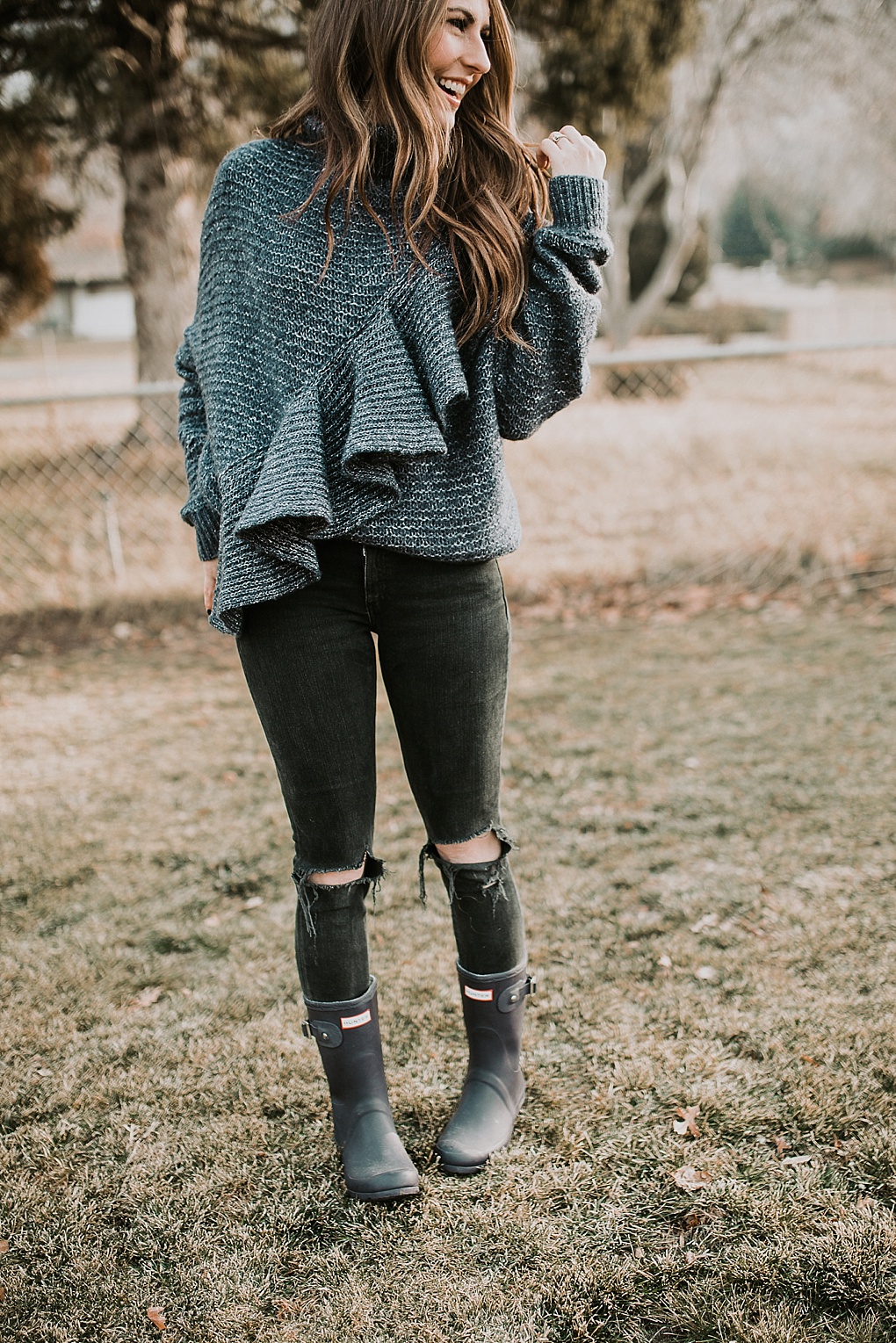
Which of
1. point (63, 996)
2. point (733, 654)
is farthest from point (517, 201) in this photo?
point (733, 654)

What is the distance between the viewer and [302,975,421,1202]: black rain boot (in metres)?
1.73

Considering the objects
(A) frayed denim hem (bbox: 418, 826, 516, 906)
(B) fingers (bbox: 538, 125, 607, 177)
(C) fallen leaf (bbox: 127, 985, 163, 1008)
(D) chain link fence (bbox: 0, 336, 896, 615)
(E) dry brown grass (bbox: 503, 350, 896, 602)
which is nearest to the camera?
(B) fingers (bbox: 538, 125, 607, 177)

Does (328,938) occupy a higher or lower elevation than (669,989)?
higher

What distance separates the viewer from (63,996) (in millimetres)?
2342

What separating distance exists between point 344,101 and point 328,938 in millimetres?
1290

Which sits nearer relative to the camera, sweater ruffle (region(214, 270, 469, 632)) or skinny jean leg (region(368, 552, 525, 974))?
sweater ruffle (region(214, 270, 469, 632))

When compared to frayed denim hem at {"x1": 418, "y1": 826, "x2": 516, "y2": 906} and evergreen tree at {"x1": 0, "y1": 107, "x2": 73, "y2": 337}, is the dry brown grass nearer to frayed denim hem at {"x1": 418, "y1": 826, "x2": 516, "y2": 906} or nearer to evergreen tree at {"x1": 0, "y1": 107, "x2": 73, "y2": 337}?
frayed denim hem at {"x1": 418, "y1": 826, "x2": 516, "y2": 906}

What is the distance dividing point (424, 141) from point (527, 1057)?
5.46 feet

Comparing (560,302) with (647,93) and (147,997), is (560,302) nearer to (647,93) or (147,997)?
(147,997)

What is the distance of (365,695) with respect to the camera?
164 centimetres

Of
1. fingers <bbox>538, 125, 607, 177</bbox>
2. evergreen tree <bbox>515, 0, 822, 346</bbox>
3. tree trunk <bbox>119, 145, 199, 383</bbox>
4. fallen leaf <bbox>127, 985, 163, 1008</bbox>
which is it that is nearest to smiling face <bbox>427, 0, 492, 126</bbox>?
fingers <bbox>538, 125, 607, 177</bbox>

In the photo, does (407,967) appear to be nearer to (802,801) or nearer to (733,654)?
(802,801)

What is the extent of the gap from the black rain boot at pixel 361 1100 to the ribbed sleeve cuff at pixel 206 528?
778 mm

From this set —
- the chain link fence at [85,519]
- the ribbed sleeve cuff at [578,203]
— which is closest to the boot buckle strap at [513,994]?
the ribbed sleeve cuff at [578,203]
